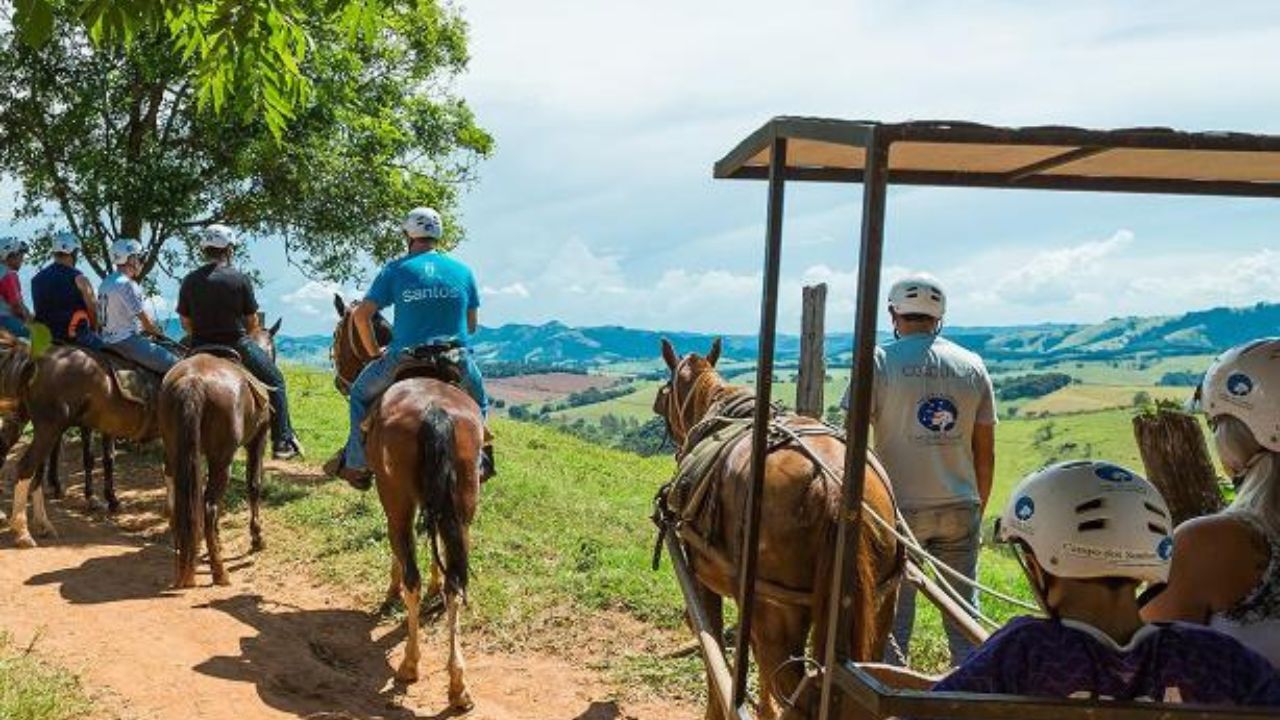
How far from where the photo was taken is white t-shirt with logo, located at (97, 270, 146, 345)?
42.0 feet

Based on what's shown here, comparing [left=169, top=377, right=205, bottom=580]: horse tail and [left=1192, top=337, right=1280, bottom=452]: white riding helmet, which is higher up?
[left=1192, top=337, right=1280, bottom=452]: white riding helmet

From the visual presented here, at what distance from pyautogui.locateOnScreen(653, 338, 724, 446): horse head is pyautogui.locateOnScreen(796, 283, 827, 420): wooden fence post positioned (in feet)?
5.57

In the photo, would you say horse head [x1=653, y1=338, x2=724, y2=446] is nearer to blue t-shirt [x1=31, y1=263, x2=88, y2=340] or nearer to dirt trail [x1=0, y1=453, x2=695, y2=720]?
dirt trail [x1=0, y1=453, x2=695, y2=720]

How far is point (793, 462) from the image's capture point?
221 inches

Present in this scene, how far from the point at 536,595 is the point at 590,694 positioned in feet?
6.72

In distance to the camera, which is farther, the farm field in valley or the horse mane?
the farm field in valley

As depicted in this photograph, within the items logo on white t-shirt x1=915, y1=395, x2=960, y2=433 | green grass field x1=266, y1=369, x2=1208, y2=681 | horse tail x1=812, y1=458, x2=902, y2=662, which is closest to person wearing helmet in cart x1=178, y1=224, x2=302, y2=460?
green grass field x1=266, y1=369, x2=1208, y2=681

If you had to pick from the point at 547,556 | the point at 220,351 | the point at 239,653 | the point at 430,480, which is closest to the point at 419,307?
the point at 430,480

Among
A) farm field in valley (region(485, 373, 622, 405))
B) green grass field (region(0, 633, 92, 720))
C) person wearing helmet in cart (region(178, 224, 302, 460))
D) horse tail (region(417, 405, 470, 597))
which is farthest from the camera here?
farm field in valley (region(485, 373, 622, 405))

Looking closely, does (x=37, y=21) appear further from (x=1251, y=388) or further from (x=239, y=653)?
(x=239, y=653)

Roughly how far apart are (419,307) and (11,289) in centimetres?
781

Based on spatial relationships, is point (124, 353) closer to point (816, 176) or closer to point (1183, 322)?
point (816, 176)

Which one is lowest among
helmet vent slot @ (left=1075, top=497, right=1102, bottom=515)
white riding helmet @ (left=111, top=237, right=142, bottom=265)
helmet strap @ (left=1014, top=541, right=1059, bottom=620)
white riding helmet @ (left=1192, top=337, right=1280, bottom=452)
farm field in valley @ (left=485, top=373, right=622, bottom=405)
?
farm field in valley @ (left=485, top=373, right=622, bottom=405)

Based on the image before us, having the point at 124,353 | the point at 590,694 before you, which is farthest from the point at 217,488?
the point at 590,694
